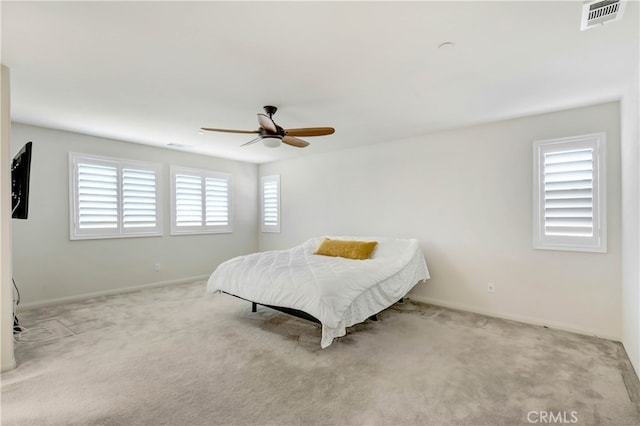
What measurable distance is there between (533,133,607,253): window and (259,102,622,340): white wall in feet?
0.26

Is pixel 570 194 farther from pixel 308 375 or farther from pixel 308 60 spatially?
pixel 308 375

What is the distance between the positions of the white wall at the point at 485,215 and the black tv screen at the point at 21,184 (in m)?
3.34

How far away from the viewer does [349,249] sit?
4.51 meters

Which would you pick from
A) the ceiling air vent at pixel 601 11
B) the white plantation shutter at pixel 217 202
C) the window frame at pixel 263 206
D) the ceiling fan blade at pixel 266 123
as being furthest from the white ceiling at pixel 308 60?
A: the window frame at pixel 263 206

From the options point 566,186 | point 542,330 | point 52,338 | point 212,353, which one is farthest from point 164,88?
point 542,330

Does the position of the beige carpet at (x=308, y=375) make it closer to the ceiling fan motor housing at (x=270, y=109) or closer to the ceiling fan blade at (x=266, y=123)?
the ceiling fan blade at (x=266, y=123)

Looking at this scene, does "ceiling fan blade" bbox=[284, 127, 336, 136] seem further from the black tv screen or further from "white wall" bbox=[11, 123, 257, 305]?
"white wall" bbox=[11, 123, 257, 305]

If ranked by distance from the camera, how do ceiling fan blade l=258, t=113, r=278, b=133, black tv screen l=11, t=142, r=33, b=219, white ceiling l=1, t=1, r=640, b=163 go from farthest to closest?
1. ceiling fan blade l=258, t=113, r=278, b=133
2. black tv screen l=11, t=142, r=33, b=219
3. white ceiling l=1, t=1, r=640, b=163

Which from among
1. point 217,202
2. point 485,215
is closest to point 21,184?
point 217,202

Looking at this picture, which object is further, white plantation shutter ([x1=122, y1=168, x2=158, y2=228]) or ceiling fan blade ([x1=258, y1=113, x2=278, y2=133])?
white plantation shutter ([x1=122, y1=168, x2=158, y2=228])

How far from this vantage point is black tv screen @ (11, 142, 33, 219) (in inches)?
110

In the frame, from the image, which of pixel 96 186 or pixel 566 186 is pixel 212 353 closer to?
pixel 96 186

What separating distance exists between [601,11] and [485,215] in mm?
2623

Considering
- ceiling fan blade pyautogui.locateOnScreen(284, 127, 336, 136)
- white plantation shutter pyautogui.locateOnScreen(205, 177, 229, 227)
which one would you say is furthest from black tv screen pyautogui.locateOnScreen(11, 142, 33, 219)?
white plantation shutter pyautogui.locateOnScreen(205, 177, 229, 227)
